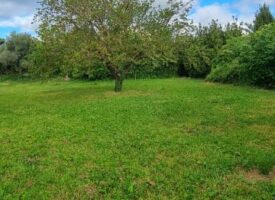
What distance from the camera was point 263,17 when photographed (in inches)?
1161

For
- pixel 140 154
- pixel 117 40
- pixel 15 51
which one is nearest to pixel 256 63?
pixel 117 40

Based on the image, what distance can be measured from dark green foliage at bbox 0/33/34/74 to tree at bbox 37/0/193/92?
2383 cm

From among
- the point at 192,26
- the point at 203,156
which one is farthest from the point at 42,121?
the point at 192,26

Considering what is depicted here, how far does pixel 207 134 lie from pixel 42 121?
4.29 metres

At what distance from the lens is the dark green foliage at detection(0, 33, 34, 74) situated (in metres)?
39.7

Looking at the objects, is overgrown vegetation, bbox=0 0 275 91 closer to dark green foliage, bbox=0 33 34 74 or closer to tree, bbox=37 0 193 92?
tree, bbox=37 0 193 92

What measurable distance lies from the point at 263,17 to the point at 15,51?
24.4m

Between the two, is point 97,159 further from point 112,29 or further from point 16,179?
point 112,29

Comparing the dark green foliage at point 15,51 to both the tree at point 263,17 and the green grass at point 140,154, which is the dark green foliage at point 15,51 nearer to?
the tree at point 263,17

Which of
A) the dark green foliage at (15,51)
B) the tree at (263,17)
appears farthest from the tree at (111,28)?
the dark green foliage at (15,51)

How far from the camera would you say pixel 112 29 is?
55.7ft

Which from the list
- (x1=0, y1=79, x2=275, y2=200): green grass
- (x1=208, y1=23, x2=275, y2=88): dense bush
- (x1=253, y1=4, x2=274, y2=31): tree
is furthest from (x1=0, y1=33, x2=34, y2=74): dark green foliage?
(x1=0, y1=79, x2=275, y2=200): green grass

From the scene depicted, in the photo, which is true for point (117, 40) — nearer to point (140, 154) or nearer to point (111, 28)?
point (111, 28)

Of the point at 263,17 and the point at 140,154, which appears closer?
the point at 140,154
